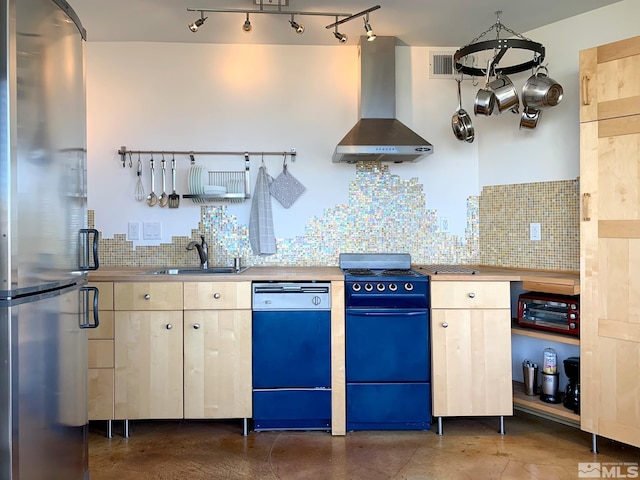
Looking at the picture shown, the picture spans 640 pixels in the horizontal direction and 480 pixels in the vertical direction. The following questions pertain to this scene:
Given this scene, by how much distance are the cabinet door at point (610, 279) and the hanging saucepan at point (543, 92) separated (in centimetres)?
29

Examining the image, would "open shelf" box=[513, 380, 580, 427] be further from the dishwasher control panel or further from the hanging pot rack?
the hanging pot rack

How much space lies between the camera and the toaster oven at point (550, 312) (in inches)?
93.7

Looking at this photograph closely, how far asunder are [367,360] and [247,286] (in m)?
0.82

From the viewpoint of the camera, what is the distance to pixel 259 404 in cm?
247

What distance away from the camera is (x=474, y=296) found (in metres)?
2.48

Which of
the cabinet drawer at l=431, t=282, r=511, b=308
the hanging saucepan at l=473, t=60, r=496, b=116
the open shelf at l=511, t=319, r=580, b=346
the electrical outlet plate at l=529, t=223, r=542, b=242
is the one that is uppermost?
the hanging saucepan at l=473, t=60, r=496, b=116

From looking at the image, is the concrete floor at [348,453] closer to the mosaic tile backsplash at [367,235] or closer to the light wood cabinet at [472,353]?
the light wood cabinet at [472,353]

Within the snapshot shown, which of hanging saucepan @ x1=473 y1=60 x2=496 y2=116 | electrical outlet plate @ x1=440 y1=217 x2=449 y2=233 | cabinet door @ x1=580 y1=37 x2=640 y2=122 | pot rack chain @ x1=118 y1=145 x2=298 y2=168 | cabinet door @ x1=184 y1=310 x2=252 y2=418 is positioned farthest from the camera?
electrical outlet plate @ x1=440 y1=217 x2=449 y2=233

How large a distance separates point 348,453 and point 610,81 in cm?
239

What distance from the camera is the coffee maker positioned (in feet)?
7.88

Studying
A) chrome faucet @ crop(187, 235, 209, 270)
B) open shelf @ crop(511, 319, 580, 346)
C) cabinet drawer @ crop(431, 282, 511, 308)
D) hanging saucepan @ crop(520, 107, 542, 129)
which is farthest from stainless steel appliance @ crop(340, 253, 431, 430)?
hanging saucepan @ crop(520, 107, 542, 129)

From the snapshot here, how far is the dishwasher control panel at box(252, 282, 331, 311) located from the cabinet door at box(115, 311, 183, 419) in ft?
1.59

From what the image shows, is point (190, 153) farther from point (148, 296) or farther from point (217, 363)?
point (217, 363)

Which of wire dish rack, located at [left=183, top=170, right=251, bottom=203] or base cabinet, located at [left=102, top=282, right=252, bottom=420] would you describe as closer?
base cabinet, located at [left=102, top=282, right=252, bottom=420]
